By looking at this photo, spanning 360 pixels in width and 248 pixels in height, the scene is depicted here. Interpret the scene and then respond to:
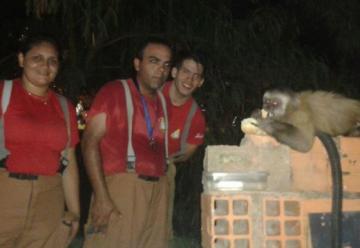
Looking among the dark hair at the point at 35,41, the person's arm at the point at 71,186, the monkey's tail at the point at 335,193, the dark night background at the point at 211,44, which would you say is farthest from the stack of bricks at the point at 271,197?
the dark night background at the point at 211,44

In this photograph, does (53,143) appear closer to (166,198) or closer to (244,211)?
(166,198)

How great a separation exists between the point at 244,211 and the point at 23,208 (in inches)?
59.8

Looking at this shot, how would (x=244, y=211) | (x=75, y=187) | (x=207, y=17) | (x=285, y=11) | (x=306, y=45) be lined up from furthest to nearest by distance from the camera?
(x=306, y=45) → (x=285, y=11) → (x=207, y=17) → (x=75, y=187) → (x=244, y=211)

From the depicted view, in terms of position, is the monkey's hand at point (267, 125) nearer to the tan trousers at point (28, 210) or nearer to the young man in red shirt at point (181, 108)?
the young man in red shirt at point (181, 108)

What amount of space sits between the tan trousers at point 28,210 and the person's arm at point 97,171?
278 millimetres

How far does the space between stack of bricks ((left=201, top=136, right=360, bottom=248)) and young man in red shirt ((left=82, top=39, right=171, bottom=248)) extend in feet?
2.45

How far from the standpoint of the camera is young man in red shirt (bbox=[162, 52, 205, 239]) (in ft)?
15.7

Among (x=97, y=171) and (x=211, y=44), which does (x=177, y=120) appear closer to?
(x=97, y=171)

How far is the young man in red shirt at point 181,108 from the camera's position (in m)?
4.79

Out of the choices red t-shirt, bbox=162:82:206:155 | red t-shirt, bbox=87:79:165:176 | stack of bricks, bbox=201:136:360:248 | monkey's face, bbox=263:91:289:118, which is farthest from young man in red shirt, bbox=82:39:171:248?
monkey's face, bbox=263:91:289:118

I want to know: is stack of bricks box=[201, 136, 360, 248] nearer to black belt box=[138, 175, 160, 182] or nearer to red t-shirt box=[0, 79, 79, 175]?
black belt box=[138, 175, 160, 182]

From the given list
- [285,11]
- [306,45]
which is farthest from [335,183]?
[306,45]

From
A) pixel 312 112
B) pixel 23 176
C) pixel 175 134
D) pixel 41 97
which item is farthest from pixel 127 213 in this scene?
pixel 312 112

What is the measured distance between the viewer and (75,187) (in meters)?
4.14
